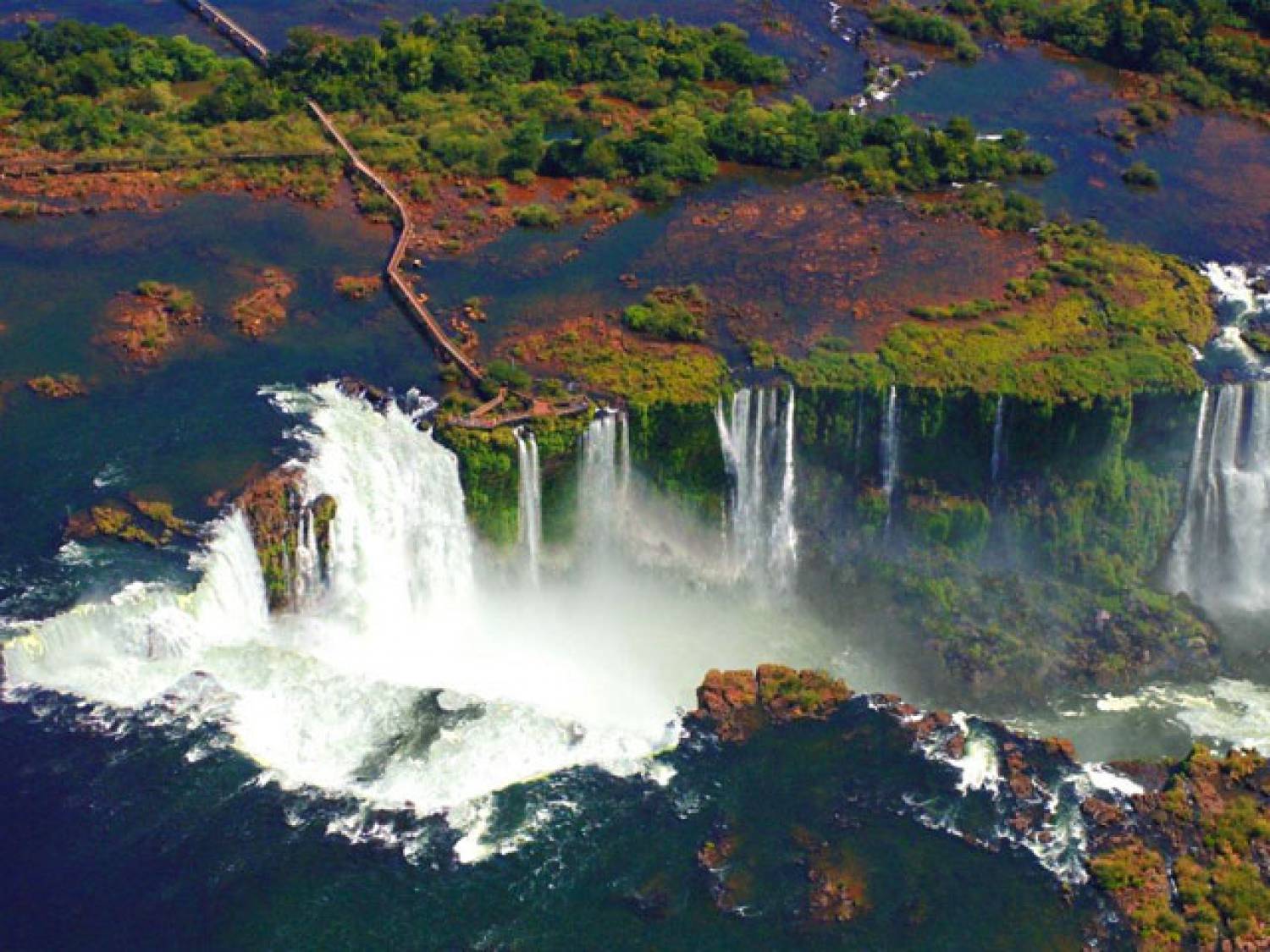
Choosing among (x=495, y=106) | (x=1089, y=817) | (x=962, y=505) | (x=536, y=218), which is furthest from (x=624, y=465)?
(x=495, y=106)

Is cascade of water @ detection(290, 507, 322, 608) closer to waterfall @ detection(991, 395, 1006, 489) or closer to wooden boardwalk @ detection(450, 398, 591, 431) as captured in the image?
wooden boardwalk @ detection(450, 398, 591, 431)

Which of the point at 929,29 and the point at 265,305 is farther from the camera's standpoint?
the point at 929,29

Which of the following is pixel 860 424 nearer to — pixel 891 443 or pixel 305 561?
pixel 891 443

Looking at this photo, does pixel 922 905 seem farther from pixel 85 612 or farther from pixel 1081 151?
pixel 1081 151

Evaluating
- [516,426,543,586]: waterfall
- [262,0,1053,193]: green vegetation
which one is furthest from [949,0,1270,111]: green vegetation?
[516,426,543,586]: waterfall

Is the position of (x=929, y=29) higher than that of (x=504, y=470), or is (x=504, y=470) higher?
(x=929, y=29)

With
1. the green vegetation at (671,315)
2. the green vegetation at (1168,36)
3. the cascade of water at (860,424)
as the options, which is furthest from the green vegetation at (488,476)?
the green vegetation at (1168,36)

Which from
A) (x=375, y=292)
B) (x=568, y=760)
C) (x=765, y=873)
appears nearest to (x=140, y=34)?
(x=375, y=292)

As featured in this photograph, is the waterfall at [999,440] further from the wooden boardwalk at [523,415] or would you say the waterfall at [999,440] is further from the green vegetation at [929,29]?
the green vegetation at [929,29]
